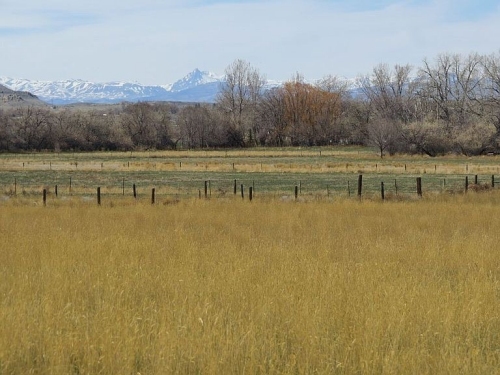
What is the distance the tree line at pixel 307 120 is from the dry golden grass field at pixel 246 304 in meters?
79.1

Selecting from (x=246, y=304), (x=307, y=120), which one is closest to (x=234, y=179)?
(x=246, y=304)

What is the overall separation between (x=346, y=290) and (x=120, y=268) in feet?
13.1

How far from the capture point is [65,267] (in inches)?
416

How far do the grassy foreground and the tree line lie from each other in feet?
259

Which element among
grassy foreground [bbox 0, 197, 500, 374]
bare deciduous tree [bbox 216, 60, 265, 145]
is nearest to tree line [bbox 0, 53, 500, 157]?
bare deciduous tree [bbox 216, 60, 265, 145]

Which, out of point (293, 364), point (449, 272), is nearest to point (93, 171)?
point (449, 272)

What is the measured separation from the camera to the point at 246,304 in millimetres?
8094

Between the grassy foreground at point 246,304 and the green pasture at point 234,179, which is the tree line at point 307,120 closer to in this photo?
the green pasture at point 234,179

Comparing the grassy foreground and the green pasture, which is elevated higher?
the grassy foreground

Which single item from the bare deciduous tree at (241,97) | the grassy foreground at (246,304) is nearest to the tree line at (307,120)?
the bare deciduous tree at (241,97)

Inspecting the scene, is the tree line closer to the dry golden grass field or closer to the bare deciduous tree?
the bare deciduous tree

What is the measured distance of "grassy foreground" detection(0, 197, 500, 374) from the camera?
6.03m

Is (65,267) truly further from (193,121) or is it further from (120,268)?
(193,121)

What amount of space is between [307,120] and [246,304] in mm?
125428
